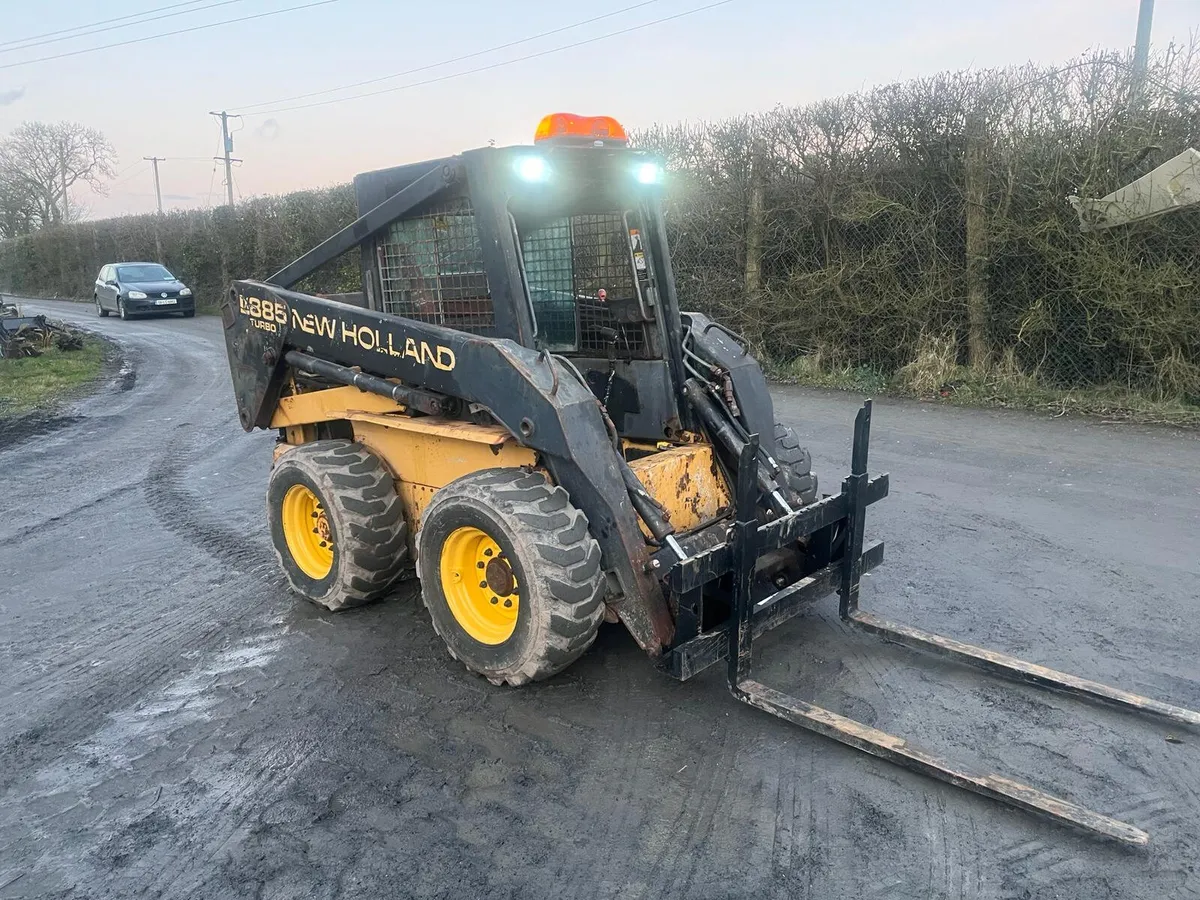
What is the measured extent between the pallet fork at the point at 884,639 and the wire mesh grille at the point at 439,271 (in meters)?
1.67

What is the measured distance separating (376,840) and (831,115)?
1003 cm

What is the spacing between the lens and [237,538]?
6.06 m

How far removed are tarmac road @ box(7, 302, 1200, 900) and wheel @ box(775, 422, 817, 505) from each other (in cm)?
63

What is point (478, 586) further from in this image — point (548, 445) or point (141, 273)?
point (141, 273)

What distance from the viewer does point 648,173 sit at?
4.47 metres

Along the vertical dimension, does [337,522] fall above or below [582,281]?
below

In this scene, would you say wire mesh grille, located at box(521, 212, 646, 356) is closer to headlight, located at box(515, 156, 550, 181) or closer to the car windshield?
headlight, located at box(515, 156, 550, 181)

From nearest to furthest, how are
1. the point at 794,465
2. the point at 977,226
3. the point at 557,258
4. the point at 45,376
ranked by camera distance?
the point at 794,465, the point at 557,258, the point at 977,226, the point at 45,376

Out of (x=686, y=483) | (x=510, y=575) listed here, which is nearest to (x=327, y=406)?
(x=510, y=575)

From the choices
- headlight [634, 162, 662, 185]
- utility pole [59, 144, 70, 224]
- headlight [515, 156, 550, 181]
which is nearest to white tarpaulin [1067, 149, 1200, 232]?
headlight [634, 162, 662, 185]

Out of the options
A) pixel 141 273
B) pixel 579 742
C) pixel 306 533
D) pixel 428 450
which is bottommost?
pixel 579 742

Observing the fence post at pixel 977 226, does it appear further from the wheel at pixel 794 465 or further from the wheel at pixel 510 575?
the wheel at pixel 510 575

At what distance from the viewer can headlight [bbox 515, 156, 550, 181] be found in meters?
3.95

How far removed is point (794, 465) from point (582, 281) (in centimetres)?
152
